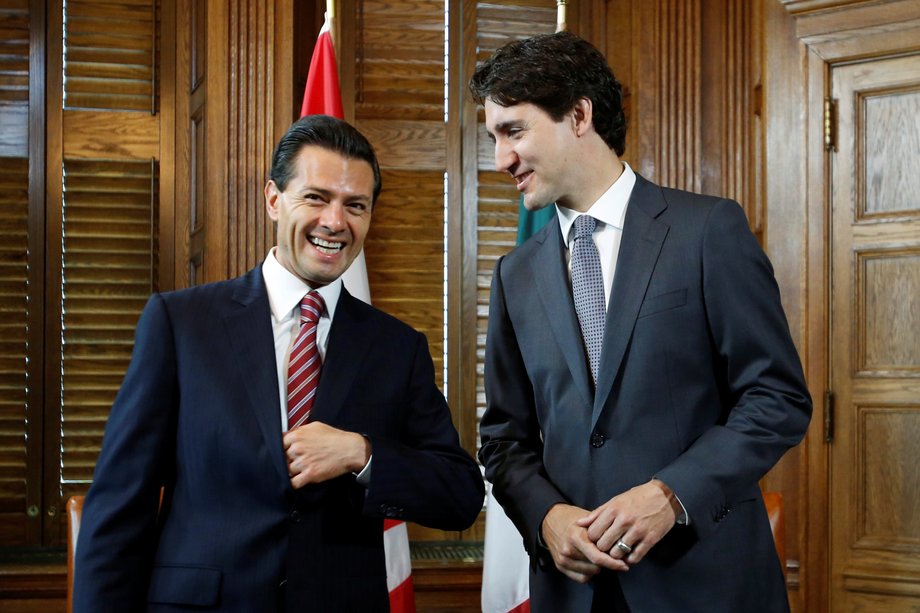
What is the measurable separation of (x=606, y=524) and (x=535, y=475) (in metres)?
0.23

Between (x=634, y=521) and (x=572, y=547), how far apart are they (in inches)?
4.5

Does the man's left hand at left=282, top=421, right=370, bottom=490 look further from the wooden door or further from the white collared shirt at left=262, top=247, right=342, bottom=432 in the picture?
the wooden door

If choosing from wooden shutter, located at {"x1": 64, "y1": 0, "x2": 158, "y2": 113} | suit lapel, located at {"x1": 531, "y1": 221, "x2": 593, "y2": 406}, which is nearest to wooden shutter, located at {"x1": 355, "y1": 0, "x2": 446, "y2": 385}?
wooden shutter, located at {"x1": 64, "y1": 0, "x2": 158, "y2": 113}

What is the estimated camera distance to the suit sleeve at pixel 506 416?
177 cm

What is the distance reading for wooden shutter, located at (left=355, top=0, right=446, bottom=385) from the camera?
3.92 m

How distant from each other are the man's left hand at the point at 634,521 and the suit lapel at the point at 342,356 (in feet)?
1.56

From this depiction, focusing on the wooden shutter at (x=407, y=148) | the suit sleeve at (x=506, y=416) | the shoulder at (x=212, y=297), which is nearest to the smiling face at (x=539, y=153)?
the suit sleeve at (x=506, y=416)

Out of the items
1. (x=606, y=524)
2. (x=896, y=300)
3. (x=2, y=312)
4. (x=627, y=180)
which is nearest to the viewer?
(x=606, y=524)

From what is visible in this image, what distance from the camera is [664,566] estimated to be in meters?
1.59

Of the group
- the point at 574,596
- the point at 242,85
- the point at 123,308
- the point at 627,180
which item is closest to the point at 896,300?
the point at 627,180

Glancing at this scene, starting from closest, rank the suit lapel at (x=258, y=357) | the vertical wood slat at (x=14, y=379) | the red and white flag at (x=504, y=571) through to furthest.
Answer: the suit lapel at (x=258, y=357) → the red and white flag at (x=504, y=571) → the vertical wood slat at (x=14, y=379)

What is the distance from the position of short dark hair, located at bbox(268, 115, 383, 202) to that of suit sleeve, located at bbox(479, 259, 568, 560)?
1.20ft

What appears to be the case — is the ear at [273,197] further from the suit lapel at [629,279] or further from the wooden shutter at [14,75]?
the wooden shutter at [14,75]

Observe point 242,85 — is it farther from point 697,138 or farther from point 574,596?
point 574,596
